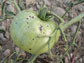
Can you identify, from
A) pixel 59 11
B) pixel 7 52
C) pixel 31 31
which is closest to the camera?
pixel 31 31

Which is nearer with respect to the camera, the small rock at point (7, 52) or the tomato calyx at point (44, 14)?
the tomato calyx at point (44, 14)

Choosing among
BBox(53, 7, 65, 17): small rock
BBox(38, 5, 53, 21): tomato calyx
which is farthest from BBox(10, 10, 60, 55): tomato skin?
BBox(53, 7, 65, 17): small rock

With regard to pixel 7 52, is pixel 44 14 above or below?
above

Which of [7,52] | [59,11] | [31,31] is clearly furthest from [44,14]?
[59,11]

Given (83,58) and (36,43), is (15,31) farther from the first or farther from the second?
(83,58)

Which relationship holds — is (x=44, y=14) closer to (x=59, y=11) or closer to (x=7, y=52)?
(x=7, y=52)

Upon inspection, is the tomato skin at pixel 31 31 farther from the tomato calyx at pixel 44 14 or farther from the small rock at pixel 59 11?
the small rock at pixel 59 11

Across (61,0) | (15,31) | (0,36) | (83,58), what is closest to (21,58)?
(0,36)

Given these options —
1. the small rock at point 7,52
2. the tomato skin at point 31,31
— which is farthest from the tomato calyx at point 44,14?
the small rock at point 7,52
